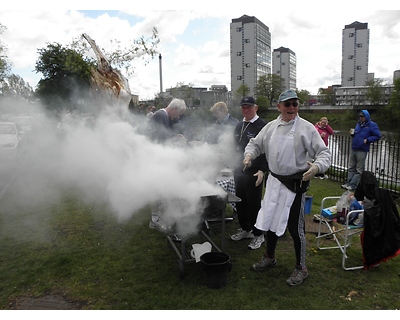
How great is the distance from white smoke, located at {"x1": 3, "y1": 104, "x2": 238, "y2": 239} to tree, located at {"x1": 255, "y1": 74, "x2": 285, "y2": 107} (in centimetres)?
5443

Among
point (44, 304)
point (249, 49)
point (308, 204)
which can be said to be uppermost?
point (249, 49)

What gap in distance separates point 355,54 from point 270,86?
42435 mm

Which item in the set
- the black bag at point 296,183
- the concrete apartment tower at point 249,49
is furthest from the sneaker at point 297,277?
the concrete apartment tower at point 249,49

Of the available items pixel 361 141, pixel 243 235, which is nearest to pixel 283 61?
pixel 361 141

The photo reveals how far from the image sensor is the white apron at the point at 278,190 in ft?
11.1

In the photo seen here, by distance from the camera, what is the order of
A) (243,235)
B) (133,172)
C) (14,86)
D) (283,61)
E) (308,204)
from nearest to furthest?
1. (133,172)
2. (243,235)
3. (308,204)
4. (14,86)
5. (283,61)

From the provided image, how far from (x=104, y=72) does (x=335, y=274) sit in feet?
21.1

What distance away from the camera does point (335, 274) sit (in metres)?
3.80

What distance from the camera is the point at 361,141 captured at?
784 cm

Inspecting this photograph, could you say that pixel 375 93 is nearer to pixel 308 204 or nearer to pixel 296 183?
pixel 308 204

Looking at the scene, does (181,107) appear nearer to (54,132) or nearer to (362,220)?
(362,220)

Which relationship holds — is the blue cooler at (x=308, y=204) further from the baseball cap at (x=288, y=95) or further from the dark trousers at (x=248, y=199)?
the baseball cap at (x=288, y=95)

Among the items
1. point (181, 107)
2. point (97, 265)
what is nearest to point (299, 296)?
point (97, 265)

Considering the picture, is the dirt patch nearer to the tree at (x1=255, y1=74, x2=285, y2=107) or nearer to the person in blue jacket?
the person in blue jacket
